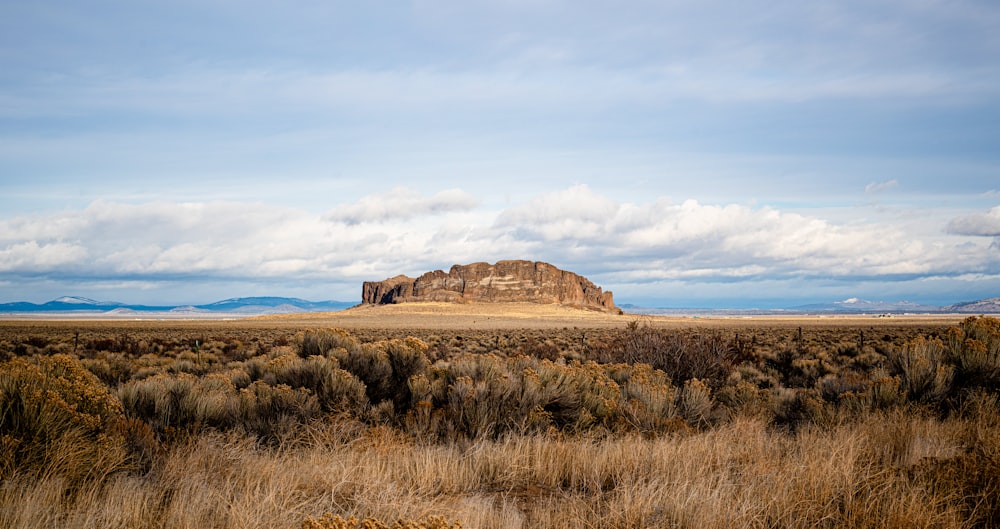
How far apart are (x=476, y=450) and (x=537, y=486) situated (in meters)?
0.99

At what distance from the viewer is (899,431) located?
7031 millimetres

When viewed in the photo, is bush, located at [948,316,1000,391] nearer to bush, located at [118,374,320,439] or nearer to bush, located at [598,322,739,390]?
bush, located at [598,322,739,390]

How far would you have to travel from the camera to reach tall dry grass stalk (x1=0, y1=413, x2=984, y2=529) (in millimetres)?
4148

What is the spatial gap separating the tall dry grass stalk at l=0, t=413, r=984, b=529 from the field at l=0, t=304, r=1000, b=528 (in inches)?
0.9

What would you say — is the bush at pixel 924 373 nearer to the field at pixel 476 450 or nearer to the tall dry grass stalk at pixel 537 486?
the field at pixel 476 450

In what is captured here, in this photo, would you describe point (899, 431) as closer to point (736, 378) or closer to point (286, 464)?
point (286, 464)

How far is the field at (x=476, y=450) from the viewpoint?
14.1 ft

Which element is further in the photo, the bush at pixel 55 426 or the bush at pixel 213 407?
the bush at pixel 213 407

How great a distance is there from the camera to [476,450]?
6.42 metres

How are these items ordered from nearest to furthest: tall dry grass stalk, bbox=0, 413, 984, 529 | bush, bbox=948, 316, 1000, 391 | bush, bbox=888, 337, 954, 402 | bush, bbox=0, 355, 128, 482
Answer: tall dry grass stalk, bbox=0, 413, 984, 529 < bush, bbox=0, 355, 128, 482 < bush, bbox=888, 337, 954, 402 < bush, bbox=948, 316, 1000, 391

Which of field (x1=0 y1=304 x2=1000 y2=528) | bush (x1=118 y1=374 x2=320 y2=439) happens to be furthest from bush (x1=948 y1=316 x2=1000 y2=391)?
bush (x1=118 y1=374 x2=320 y2=439)

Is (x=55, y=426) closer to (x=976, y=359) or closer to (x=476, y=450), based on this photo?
(x=476, y=450)

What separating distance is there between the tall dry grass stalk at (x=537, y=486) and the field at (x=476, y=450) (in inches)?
0.9

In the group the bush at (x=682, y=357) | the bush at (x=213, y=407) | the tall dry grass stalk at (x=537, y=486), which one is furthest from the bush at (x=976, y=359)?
the bush at (x=213, y=407)
